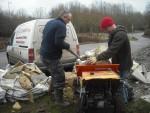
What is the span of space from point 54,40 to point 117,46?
1677mm

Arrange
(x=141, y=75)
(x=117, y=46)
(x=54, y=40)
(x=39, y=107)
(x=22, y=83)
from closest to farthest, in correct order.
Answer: (x=117, y=46), (x=54, y=40), (x=39, y=107), (x=22, y=83), (x=141, y=75)

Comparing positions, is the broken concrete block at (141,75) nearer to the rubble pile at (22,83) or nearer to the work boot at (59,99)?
the rubble pile at (22,83)

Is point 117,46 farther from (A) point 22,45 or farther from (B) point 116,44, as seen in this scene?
(A) point 22,45

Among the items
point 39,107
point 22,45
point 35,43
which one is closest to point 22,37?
point 22,45

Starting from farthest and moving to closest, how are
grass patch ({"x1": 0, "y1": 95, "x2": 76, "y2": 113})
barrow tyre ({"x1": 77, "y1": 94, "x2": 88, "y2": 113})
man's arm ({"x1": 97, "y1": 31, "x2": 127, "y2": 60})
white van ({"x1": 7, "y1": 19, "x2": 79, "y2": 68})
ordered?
white van ({"x1": 7, "y1": 19, "x2": 79, "y2": 68})
grass patch ({"x1": 0, "y1": 95, "x2": 76, "y2": 113})
man's arm ({"x1": 97, "y1": 31, "x2": 127, "y2": 60})
barrow tyre ({"x1": 77, "y1": 94, "x2": 88, "y2": 113})

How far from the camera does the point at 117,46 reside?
7699mm

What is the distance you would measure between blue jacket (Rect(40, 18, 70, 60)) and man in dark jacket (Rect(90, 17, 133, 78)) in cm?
109

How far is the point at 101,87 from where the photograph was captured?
7.39 meters

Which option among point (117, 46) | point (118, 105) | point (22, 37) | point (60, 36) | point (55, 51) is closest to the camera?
point (118, 105)

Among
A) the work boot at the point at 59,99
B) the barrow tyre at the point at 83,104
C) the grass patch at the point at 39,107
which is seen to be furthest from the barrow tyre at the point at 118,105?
the work boot at the point at 59,99

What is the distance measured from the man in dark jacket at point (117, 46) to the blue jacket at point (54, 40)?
109 centimetres

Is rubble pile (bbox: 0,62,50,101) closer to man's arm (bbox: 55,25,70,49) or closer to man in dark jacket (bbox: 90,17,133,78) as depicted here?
man's arm (bbox: 55,25,70,49)

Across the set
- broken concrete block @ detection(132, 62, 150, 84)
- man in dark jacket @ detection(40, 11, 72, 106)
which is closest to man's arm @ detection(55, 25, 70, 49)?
man in dark jacket @ detection(40, 11, 72, 106)

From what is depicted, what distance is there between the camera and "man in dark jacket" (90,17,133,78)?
773 cm
